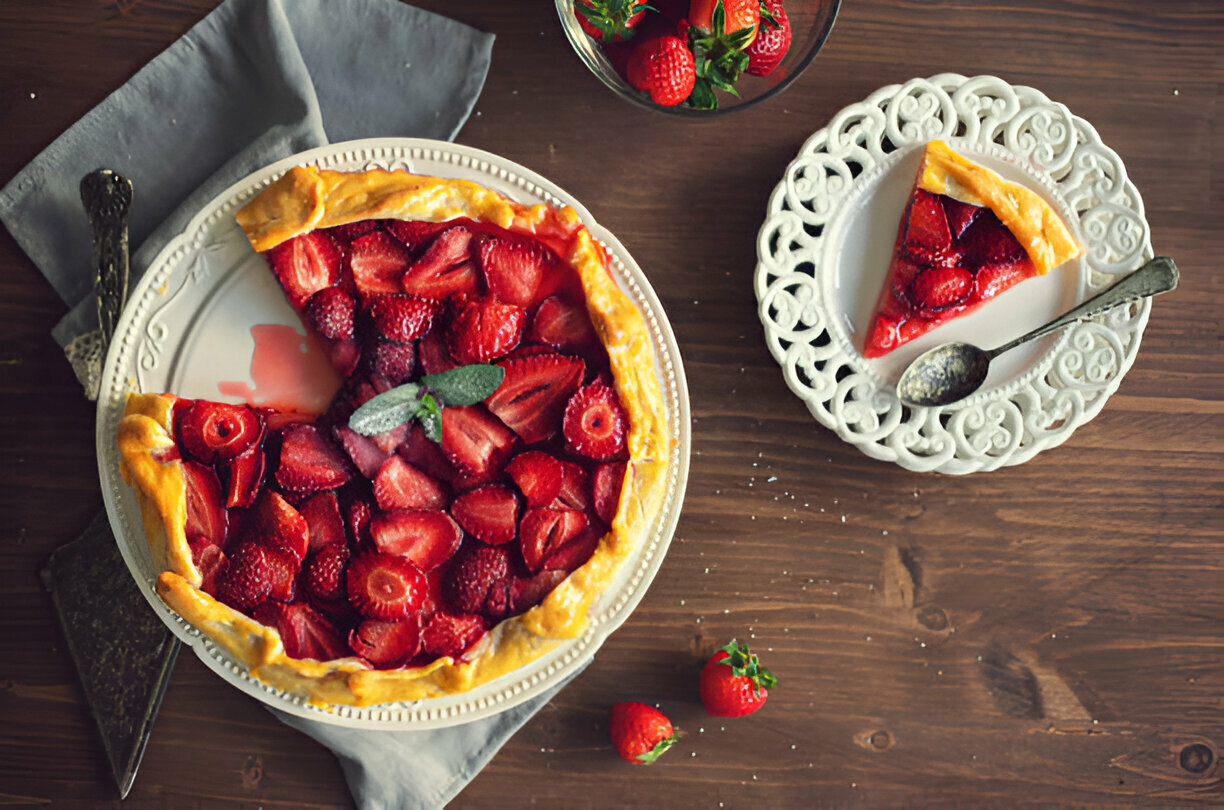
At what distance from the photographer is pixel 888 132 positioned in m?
2.23

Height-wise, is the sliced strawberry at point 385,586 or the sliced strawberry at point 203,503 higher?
the sliced strawberry at point 203,503

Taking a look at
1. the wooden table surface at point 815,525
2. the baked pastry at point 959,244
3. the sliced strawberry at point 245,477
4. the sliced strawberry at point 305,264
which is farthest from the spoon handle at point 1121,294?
the sliced strawberry at point 245,477

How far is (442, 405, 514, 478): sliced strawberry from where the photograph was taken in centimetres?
195

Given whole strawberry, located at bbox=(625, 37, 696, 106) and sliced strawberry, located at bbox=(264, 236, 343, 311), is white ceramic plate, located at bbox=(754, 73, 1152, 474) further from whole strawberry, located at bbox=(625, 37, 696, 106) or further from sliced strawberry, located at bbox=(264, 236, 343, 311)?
sliced strawberry, located at bbox=(264, 236, 343, 311)

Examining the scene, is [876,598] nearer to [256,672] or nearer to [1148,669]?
[1148,669]

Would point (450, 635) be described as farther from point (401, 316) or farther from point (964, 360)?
point (964, 360)

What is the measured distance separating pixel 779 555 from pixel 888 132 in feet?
3.74

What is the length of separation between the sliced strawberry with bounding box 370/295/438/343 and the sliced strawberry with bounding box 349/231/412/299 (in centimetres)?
5

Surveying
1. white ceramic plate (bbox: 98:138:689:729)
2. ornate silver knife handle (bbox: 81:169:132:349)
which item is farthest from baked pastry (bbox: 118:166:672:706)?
ornate silver knife handle (bbox: 81:169:132:349)

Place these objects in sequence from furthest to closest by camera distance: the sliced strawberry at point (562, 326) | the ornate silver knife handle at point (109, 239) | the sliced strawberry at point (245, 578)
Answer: the ornate silver knife handle at point (109, 239), the sliced strawberry at point (562, 326), the sliced strawberry at point (245, 578)

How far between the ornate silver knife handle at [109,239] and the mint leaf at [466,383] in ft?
2.76

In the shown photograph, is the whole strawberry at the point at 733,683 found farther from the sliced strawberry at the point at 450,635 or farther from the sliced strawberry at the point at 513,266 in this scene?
the sliced strawberry at the point at 513,266

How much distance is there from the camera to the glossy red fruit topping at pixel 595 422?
6.30 ft

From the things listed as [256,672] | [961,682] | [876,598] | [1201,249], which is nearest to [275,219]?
[256,672]
